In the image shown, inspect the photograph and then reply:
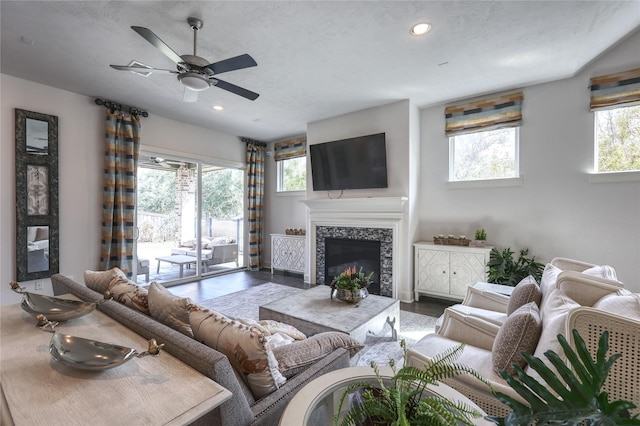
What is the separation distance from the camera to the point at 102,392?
80 cm

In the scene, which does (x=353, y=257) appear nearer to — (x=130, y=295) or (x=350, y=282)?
(x=350, y=282)

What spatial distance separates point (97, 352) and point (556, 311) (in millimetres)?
1848

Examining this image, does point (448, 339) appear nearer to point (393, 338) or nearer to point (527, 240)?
point (393, 338)

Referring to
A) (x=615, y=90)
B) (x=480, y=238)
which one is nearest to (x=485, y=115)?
(x=615, y=90)

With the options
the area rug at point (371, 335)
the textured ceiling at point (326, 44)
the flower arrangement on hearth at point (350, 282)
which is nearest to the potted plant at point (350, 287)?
the flower arrangement on hearth at point (350, 282)

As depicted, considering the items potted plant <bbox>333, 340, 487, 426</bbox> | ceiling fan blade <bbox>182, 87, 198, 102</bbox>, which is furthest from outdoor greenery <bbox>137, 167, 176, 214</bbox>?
potted plant <bbox>333, 340, 487, 426</bbox>

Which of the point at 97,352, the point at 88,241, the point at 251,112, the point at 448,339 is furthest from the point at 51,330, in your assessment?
the point at 251,112

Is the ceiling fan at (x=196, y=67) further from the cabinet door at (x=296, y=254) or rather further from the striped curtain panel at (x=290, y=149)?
the cabinet door at (x=296, y=254)

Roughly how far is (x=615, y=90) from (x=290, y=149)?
4.74 m

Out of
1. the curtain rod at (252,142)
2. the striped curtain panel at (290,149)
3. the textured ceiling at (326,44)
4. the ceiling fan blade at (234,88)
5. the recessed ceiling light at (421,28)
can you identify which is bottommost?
the ceiling fan blade at (234,88)

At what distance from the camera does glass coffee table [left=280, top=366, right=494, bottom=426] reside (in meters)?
0.80

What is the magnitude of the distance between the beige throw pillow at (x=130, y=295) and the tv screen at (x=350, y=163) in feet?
10.8

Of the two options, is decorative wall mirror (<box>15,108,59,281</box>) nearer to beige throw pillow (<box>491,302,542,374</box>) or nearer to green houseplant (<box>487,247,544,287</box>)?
beige throw pillow (<box>491,302,542,374</box>)

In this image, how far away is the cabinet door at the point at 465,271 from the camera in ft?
11.4
